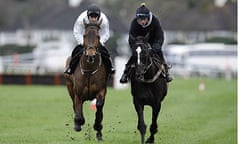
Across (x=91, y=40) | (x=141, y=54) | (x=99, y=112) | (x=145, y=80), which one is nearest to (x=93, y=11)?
(x=91, y=40)

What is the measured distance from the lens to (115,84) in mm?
38594

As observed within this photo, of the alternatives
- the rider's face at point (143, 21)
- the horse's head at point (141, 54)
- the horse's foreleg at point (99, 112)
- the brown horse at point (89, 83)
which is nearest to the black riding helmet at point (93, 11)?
the brown horse at point (89, 83)

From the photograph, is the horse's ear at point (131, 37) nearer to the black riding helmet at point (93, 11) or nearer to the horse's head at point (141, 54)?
the horse's head at point (141, 54)

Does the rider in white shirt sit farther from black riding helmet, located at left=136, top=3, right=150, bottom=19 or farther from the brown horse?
black riding helmet, located at left=136, top=3, right=150, bottom=19

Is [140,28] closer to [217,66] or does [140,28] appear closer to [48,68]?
[48,68]

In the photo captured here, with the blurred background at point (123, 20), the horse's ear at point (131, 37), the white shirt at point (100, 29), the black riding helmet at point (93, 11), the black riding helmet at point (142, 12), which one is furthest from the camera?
the blurred background at point (123, 20)

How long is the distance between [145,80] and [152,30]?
1057 mm

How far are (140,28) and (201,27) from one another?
96156 mm

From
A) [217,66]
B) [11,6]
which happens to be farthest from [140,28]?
[11,6]

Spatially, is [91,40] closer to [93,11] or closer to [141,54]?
[93,11]

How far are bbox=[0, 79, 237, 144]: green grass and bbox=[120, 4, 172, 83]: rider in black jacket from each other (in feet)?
5.79

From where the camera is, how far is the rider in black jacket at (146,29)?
15.6 m

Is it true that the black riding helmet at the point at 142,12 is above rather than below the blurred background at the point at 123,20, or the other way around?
above

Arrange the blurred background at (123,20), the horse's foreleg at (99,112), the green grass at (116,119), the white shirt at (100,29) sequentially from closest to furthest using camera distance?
the white shirt at (100,29) < the horse's foreleg at (99,112) < the green grass at (116,119) < the blurred background at (123,20)
